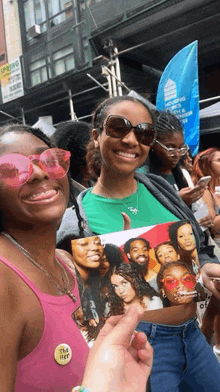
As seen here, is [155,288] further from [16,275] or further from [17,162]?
[17,162]

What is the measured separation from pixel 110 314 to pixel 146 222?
59cm

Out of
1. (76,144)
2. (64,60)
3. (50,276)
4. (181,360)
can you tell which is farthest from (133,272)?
(64,60)

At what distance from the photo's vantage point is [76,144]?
9.59 ft

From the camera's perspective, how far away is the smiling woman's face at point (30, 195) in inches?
36.9

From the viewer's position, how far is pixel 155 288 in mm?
940

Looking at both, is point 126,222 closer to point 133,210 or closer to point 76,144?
point 133,210

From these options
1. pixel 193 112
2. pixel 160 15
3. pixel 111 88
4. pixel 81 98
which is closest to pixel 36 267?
pixel 193 112

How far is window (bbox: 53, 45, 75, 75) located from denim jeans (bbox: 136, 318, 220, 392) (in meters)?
11.0

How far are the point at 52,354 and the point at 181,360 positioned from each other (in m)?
0.69

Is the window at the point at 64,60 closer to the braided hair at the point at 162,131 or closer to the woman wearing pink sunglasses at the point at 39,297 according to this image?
the braided hair at the point at 162,131

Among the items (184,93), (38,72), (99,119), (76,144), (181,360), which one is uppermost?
(38,72)

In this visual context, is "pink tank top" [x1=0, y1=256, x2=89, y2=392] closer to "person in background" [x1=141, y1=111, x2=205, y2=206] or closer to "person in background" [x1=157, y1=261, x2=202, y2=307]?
"person in background" [x1=157, y1=261, x2=202, y2=307]

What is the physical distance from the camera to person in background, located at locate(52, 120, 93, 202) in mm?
2748

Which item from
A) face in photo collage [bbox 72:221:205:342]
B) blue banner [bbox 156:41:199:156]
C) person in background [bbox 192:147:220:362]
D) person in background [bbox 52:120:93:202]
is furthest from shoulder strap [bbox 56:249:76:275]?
blue banner [bbox 156:41:199:156]
